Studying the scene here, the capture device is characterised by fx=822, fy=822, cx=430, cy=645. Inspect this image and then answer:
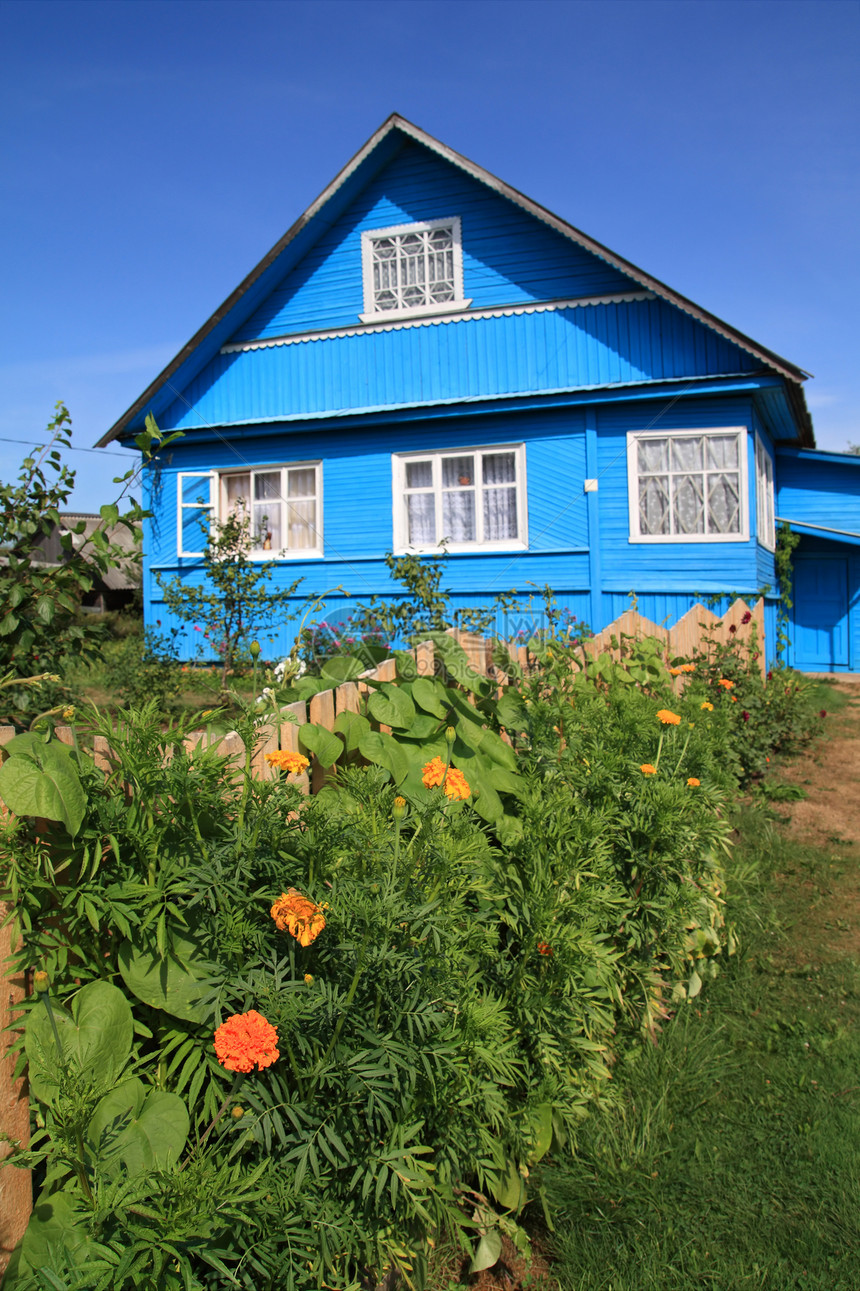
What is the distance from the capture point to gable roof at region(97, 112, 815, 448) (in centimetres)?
918

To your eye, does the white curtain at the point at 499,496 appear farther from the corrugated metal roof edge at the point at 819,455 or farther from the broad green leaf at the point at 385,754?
the broad green leaf at the point at 385,754

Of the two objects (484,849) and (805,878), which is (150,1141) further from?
(805,878)

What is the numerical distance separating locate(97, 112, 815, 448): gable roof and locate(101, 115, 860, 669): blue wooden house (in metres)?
0.03

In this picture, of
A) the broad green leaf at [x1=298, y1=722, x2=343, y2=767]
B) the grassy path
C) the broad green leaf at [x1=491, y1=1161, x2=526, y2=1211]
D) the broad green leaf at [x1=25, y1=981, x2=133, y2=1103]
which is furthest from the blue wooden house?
the broad green leaf at [x1=25, y1=981, x2=133, y2=1103]

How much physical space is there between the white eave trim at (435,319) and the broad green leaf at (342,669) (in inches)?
341

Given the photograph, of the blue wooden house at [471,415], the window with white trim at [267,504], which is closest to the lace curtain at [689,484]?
the blue wooden house at [471,415]

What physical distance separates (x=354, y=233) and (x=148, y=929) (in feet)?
38.2

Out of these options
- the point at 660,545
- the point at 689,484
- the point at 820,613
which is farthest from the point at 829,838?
the point at 820,613

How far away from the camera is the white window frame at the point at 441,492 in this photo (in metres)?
10.7

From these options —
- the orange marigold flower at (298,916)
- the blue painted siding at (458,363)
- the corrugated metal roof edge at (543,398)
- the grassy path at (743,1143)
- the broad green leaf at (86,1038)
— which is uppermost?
the blue painted siding at (458,363)

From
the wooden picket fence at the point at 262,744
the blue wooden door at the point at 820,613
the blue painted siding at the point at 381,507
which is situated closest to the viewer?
the wooden picket fence at the point at 262,744

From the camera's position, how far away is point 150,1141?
1286mm

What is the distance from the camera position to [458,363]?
10.8 metres

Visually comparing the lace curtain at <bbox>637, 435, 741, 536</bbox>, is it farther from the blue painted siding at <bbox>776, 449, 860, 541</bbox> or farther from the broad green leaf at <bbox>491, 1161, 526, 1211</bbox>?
the broad green leaf at <bbox>491, 1161, 526, 1211</bbox>
